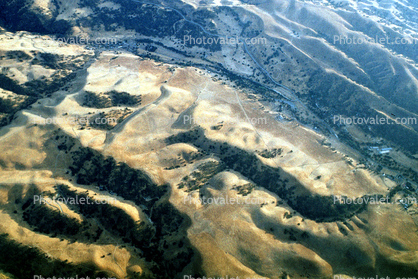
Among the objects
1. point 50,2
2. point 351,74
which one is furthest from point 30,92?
point 351,74

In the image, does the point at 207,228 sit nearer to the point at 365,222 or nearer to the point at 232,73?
the point at 365,222
